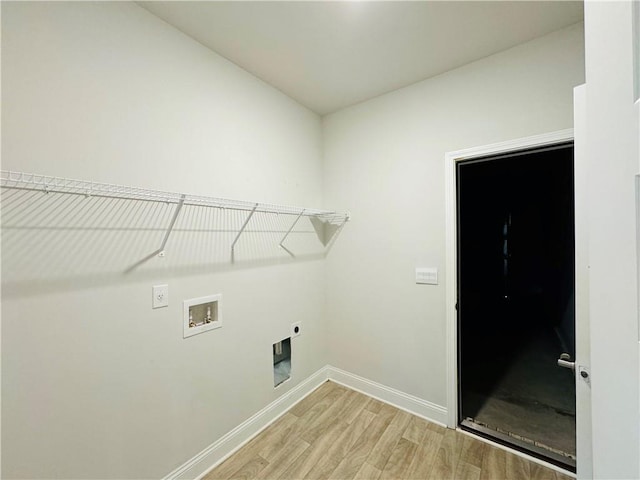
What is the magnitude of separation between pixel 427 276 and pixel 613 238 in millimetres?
1699

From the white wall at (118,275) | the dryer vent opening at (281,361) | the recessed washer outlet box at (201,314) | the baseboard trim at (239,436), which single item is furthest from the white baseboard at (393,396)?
the recessed washer outlet box at (201,314)

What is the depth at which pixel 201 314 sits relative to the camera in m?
1.72

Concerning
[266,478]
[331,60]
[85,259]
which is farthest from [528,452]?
[331,60]

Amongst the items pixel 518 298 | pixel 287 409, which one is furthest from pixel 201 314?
pixel 518 298

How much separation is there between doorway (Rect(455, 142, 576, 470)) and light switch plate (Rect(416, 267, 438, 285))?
0.55 ft

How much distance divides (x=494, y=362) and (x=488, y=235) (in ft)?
6.38

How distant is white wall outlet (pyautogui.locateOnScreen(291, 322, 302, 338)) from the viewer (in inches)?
91.9

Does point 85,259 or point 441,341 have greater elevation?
point 85,259

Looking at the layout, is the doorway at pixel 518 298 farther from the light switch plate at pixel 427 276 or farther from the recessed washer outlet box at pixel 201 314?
the recessed washer outlet box at pixel 201 314

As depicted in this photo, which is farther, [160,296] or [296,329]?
[296,329]

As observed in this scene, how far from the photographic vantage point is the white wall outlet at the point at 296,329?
2334mm

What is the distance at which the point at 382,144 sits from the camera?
233 centimetres

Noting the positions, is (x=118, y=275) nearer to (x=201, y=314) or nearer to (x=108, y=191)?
(x=108, y=191)

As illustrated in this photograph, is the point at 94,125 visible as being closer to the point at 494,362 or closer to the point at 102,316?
the point at 102,316
